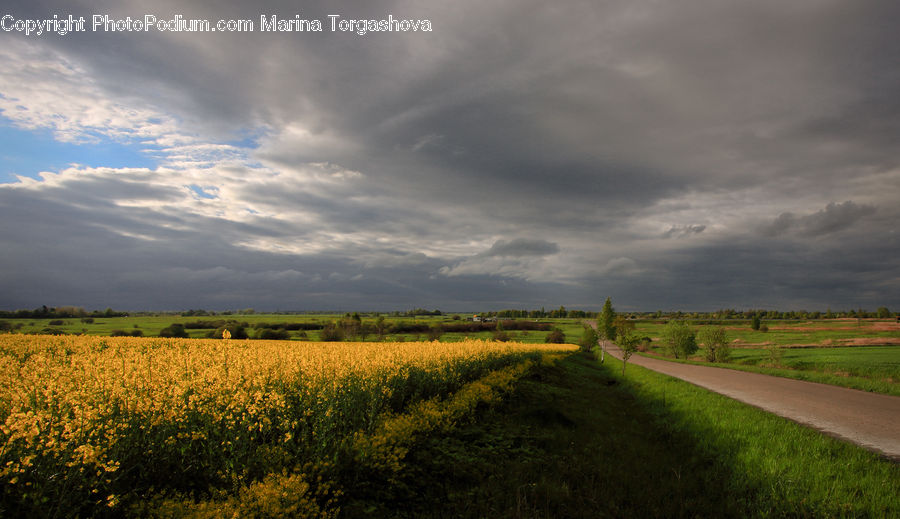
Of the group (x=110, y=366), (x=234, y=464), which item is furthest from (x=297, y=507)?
(x=110, y=366)

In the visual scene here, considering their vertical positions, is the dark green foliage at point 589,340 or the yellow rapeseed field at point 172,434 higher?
the yellow rapeseed field at point 172,434

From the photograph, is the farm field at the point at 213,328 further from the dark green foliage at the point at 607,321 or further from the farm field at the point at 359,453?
the farm field at the point at 359,453

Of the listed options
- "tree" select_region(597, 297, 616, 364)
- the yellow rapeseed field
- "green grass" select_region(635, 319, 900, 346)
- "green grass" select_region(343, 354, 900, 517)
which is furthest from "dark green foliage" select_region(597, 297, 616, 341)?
the yellow rapeseed field

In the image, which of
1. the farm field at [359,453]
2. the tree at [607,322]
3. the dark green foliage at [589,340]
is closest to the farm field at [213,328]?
the dark green foliage at [589,340]

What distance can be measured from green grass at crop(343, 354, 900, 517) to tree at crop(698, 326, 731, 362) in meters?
49.2

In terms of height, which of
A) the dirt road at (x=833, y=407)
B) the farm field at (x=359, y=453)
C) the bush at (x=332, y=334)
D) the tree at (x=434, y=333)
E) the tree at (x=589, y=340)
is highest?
the farm field at (x=359, y=453)

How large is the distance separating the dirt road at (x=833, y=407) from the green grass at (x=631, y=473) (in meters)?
1.28

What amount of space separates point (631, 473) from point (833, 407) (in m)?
12.7

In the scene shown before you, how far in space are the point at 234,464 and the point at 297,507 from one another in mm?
1343

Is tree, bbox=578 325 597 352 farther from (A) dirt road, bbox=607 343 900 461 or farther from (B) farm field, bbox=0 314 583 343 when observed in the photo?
(A) dirt road, bbox=607 343 900 461

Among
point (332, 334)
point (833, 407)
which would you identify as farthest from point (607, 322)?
point (833, 407)

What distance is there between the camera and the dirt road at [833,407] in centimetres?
1120

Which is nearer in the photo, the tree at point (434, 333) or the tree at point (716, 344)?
the tree at point (716, 344)

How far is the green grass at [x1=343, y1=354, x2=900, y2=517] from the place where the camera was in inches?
273
